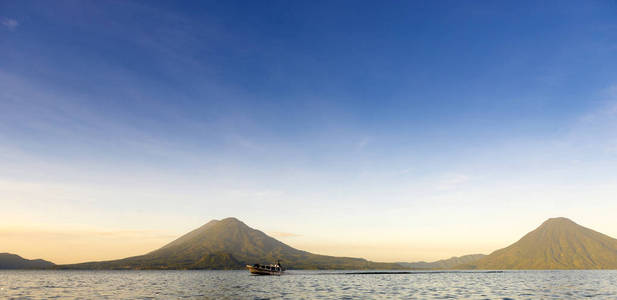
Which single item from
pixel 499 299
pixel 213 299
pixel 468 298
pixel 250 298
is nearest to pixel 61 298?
pixel 213 299

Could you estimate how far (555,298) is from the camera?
279 ft

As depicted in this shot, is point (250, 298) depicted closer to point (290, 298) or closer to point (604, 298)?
point (290, 298)

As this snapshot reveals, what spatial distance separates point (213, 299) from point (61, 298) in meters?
34.8

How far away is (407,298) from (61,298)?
76.9 meters

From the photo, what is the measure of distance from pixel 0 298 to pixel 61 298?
12312 millimetres

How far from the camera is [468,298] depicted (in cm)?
8581

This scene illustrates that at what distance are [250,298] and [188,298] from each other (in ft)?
46.2

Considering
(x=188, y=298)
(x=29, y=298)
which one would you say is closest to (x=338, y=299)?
(x=188, y=298)

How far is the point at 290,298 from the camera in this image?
82.6 metres

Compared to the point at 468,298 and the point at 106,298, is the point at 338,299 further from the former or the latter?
the point at 106,298

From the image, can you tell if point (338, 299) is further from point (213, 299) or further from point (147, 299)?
point (147, 299)

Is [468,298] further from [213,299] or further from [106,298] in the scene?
[106,298]

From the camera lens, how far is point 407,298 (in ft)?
280

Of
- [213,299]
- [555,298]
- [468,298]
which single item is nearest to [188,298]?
[213,299]
